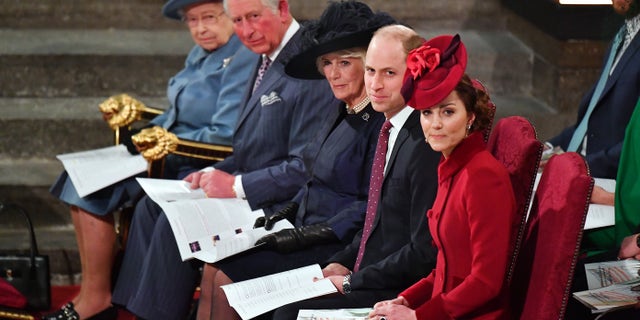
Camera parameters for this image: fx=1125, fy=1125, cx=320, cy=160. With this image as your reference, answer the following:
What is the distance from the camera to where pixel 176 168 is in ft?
15.8

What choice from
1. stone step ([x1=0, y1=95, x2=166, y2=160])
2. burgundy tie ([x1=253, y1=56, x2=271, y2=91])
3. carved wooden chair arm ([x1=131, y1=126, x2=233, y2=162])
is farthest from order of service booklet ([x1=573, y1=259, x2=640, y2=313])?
stone step ([x1=0, y1=95, x2=166, y2=160])

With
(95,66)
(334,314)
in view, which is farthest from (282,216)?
(95,66)

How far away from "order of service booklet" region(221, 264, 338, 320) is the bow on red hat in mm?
723

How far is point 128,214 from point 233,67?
78cm

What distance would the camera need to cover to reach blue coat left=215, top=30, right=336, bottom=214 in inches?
160

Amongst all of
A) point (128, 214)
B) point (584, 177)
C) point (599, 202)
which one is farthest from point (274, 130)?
point (584, 177)

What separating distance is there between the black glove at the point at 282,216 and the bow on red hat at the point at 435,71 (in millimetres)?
1156

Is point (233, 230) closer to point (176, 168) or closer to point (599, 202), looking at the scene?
point (176, 168)

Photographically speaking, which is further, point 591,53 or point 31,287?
point 591,53

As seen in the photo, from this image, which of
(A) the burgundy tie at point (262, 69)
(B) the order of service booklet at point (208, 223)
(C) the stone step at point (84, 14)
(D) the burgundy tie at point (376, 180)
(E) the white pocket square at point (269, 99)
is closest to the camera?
(D) the burgundy tie at point (376, 180)

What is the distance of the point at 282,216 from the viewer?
390 centimetres

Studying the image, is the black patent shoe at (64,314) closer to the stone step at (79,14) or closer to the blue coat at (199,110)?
the blue coat at (199,110)

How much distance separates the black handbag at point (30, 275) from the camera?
4.76 m

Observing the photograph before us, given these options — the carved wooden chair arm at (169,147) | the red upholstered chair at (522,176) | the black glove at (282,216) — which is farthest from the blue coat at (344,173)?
the carved wooden chair arm at (169,147)
